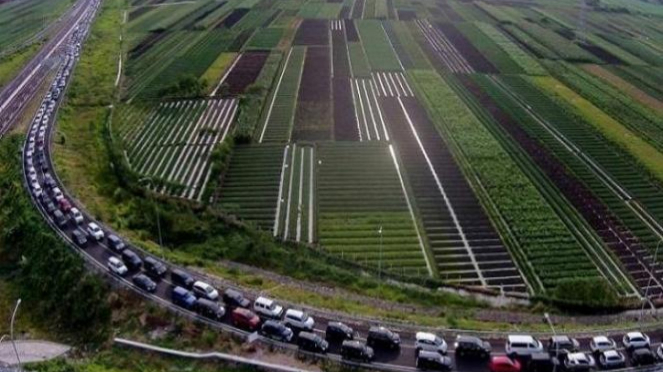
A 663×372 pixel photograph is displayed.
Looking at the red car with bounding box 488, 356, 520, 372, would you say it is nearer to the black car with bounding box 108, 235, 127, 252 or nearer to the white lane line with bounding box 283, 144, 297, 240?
the white lane line with bounding box 283, 144, 297, 240

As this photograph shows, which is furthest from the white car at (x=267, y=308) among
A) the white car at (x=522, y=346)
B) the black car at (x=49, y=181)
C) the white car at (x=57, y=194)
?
the black car at (x=49, y=181)

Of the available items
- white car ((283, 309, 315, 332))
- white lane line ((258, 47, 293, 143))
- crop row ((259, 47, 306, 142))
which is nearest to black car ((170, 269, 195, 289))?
white car ((283, 309, 315, 332))

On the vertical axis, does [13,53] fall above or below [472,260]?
above

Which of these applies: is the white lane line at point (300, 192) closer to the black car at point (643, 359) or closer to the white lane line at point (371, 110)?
the white lane line at point (371, 110)

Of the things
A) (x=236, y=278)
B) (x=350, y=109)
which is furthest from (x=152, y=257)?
(x=350, y=109)

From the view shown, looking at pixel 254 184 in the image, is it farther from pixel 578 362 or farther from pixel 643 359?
pixel 643 359

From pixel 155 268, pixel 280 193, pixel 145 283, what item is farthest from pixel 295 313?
pixel 280 193

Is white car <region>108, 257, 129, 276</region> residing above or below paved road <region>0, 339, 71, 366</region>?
above

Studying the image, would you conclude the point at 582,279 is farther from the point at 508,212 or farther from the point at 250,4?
the point at 250,4
